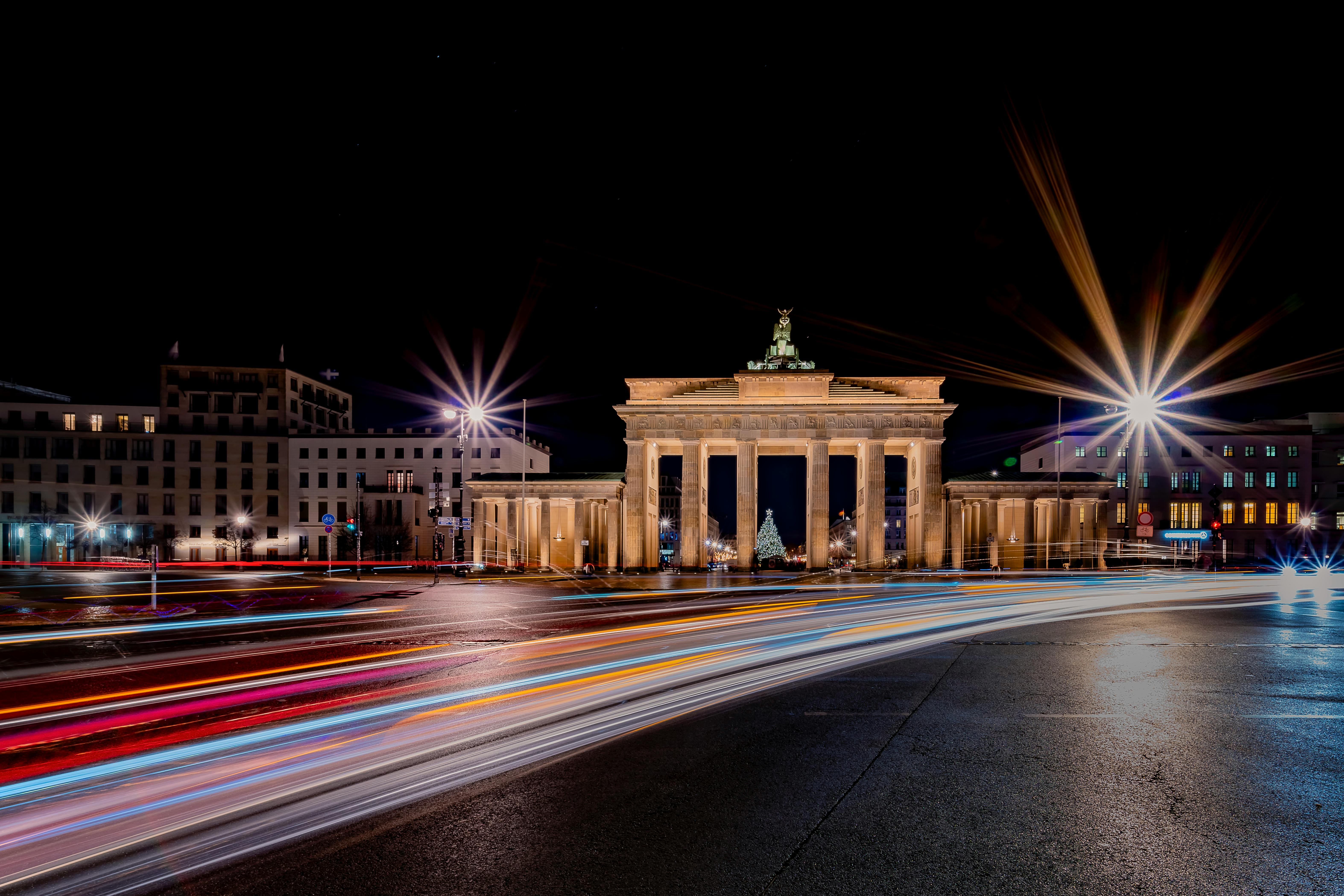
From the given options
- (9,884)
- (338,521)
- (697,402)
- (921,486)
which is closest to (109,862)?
(9,884)

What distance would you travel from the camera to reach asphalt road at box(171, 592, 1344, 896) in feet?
16.2

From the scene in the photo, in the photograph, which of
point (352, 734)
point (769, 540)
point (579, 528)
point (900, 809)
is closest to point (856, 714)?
point (900, 809)

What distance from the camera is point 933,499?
5341cm

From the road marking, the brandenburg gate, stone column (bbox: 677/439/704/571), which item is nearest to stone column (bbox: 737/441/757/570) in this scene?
the brandenburg gate

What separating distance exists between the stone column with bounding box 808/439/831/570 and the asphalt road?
1701 inches

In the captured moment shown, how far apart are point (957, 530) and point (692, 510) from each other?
798 inches

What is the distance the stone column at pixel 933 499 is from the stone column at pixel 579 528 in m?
24.7

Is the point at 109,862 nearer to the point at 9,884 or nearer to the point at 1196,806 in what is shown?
the point at 9,884

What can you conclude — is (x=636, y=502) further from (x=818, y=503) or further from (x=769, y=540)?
(x=769, y=540)

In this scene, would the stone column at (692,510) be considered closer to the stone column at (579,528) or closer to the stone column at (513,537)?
the stone column at (579,528)

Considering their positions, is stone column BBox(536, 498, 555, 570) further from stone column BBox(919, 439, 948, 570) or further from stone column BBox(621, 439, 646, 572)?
stone column BBox(919, 439, 948, 570)

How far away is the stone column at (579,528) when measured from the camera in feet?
189

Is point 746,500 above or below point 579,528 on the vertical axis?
above

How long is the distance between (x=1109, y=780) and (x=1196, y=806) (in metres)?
0.72
